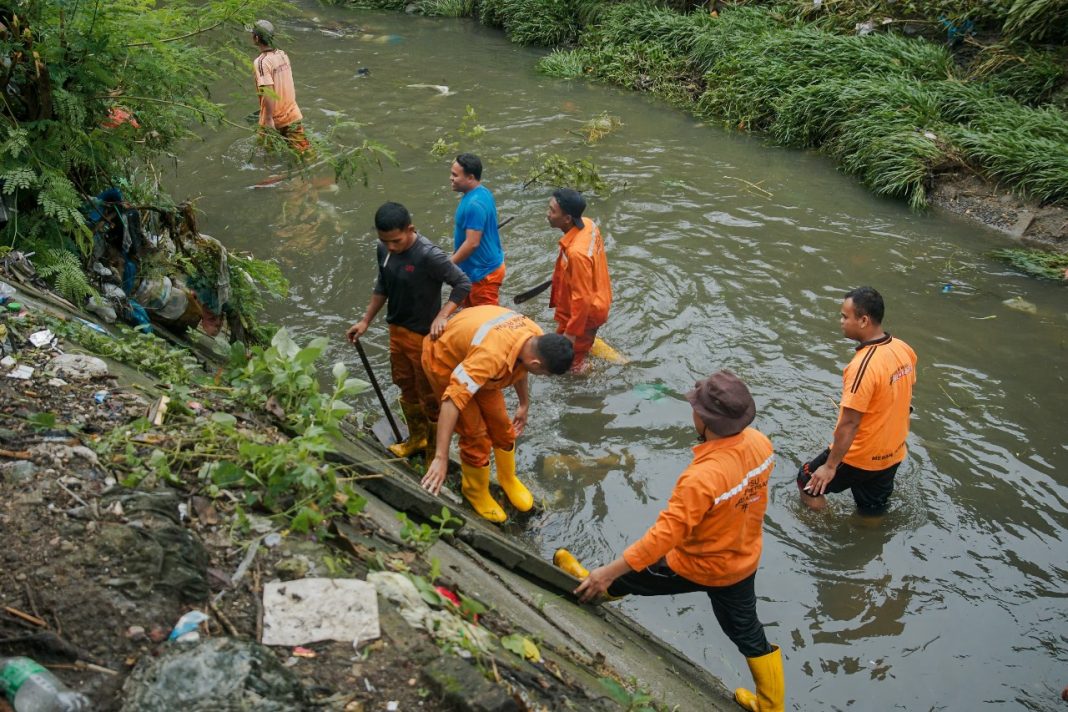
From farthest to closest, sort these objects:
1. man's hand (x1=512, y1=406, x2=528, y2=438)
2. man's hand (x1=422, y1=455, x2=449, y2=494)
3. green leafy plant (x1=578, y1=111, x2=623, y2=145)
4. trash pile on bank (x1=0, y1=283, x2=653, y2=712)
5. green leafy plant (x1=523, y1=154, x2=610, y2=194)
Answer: green leafy plant (x1=578, y1=111, x2=623, y2=145)
green leafy plant (x1=523, y1=154, x2=610, y2=194)
man's hand (x1=512, y1=406, x2=528, y2=438)
man's hand (x1=422, y1=455, x2=449, y2=494)
trash pile on bank (x1=0, y1=283, x2=653, y2=712)

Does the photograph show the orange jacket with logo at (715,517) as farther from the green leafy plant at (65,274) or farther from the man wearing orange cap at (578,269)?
the green leafy plant at (65,274)

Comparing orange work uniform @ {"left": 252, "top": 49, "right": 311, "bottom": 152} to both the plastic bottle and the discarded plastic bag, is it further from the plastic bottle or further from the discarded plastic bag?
the plastic bottle

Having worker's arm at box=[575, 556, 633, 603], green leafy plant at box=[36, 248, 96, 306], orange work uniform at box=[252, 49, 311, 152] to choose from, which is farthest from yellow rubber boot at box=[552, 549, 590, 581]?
orange work uniform at box=[252, 49, 311, 152]

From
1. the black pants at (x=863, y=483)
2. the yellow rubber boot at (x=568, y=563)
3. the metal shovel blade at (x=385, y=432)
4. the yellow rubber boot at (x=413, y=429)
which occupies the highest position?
the black pants at (x=863, y=483)

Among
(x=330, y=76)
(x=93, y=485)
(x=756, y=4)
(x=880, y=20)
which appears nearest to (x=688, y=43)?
(x=756, y=4)

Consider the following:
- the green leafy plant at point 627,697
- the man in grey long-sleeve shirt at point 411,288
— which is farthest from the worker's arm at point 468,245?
the green leafy plant at point 627,697

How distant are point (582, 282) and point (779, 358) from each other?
2.21m

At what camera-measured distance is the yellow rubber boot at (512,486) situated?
5.38m

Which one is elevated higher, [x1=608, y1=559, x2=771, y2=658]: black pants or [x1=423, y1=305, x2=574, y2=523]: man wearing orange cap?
[x1=423, y1=305, x2=574, y2=523]: man wearing orange cap

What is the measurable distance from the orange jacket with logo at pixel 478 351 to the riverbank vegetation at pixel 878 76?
7894 millimetres

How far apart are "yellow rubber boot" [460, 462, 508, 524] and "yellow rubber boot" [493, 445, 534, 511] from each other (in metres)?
0.18

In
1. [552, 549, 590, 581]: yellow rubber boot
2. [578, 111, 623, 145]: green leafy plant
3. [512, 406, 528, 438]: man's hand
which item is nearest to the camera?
[552, 549, 590, 581]: yellow rubber boot

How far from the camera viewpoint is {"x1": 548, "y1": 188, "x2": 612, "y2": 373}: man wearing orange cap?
6355 mm

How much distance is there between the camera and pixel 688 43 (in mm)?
15320
